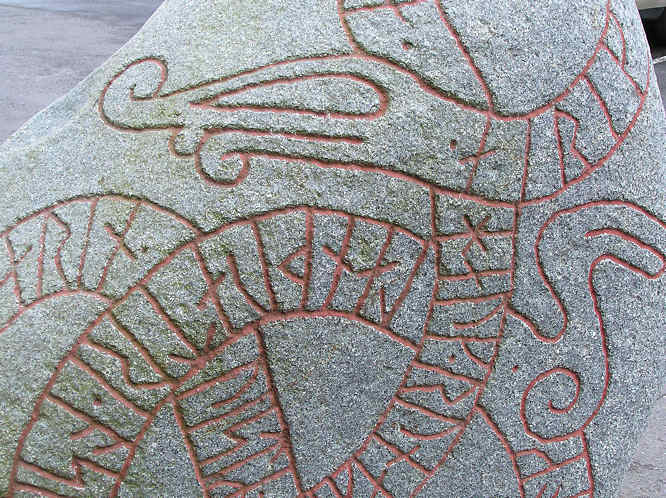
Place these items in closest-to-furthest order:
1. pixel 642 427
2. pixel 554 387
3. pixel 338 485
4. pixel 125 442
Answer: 1. pixel 125 442
2. pixel 338 485
3. pixel 554 387
4. pixel 642 427

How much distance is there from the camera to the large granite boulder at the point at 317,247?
175 centimetres

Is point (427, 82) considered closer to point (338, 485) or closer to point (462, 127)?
point (462, 127)

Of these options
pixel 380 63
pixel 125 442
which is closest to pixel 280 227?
pixel 380 63

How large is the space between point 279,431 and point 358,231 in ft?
1.81

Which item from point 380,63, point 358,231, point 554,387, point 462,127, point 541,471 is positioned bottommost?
point 541,471

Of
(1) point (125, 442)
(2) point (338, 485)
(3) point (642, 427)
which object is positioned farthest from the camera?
(3) point (642, 427)

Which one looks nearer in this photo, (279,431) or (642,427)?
(279,431)

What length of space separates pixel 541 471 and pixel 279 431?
0.81 m

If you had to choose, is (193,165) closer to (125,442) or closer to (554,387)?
(125,442)

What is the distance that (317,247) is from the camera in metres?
1.81

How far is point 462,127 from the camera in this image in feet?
6.14

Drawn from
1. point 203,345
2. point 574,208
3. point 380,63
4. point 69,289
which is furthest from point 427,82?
point 69,289

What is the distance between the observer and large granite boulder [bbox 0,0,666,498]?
175cm

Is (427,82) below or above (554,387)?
above
